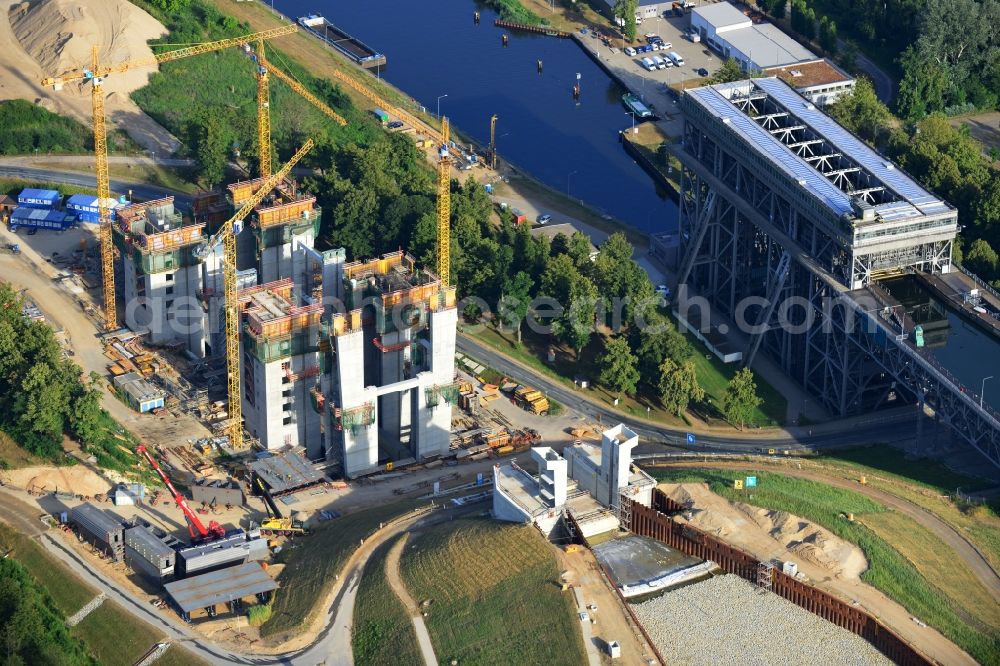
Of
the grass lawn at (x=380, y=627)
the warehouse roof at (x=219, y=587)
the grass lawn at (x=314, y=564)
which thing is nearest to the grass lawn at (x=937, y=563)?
the grass lawn at (x=314, y=564)

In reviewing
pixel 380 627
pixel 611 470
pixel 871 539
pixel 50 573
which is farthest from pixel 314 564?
pixel 871 539

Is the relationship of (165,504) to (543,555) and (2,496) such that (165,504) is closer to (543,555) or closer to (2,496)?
(2,496)

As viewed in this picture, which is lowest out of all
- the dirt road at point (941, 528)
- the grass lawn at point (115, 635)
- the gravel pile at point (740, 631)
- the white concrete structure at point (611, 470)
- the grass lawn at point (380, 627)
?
the grass lawn at point (115, 635)

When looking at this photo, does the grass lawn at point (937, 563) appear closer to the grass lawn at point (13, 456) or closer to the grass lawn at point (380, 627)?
the grass lawn at point (380, 627)

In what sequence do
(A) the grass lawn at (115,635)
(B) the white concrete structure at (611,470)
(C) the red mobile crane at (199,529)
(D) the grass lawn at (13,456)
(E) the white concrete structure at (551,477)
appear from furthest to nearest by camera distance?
(D) the grass lawn at (13,456) < (C) the red mobile crane at (199,529) < (B) the white concrete structure at (611,470) < (E) the white concrete structure at (551,477) < (A) the grass lawn at (115,635)

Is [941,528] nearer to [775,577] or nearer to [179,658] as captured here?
[775,577]

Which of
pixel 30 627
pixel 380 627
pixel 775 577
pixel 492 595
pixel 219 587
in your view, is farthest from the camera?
pixel 219 587
